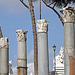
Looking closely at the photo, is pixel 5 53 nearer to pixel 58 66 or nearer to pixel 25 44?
pixel 25 44

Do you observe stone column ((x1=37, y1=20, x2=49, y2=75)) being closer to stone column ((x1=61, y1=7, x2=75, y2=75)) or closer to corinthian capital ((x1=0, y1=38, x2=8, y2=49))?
stone column ((x1=61, y1=7, x2=75, y2=75))

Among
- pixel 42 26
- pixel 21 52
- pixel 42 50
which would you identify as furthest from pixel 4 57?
pixel 42 50

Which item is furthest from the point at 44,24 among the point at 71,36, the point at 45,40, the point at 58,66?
the point at 58,66

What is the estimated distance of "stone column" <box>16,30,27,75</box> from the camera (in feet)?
69.3

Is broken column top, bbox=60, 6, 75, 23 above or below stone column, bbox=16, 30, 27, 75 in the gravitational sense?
above

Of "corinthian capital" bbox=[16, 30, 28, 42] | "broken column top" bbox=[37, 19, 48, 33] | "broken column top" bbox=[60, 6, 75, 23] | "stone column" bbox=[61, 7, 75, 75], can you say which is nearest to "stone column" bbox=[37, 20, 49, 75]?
"broken column top" bbox=[37, 19, 48, 33]

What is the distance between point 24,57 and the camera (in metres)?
21.3

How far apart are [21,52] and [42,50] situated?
11.3ft

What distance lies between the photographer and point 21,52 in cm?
2109

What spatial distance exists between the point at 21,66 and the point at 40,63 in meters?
3.76

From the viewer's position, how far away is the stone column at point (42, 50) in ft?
58.2

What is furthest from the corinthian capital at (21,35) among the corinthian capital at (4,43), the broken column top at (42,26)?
the broken column top at (42,26)

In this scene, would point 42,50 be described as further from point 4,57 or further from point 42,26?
point 4,57

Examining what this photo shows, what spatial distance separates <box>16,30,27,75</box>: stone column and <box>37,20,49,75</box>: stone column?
3166 millimetres
